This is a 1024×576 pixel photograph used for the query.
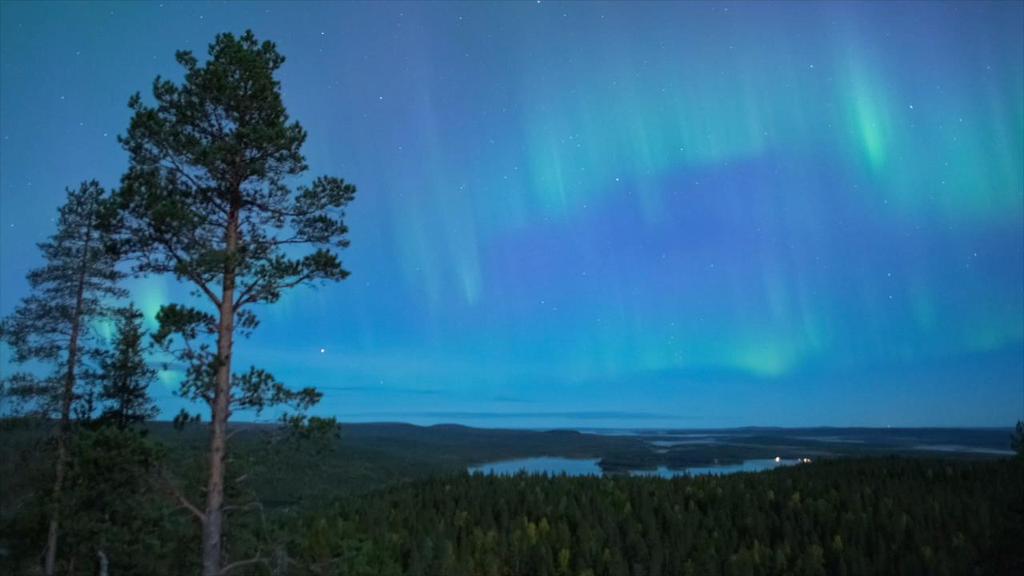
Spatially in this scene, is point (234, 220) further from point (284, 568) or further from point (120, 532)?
point (284, 568)

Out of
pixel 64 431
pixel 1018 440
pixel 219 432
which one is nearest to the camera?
pixel 219 432

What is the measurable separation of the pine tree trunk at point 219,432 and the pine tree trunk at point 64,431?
10.6 meters

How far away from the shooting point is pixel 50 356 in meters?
22.8

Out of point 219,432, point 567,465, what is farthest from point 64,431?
point 567,465

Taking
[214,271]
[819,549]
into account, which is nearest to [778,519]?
[819,549]

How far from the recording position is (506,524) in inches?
956

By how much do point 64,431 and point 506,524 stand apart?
633 inches

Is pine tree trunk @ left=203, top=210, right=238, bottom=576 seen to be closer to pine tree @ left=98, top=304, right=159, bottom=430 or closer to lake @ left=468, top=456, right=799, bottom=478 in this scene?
pine tree @ left=98, top=304, right=159, bottom=430

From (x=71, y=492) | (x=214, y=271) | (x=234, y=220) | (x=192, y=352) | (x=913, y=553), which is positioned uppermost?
(x=234, y=220)

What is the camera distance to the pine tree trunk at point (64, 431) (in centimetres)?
2156

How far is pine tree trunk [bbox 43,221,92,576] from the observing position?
21.6 m

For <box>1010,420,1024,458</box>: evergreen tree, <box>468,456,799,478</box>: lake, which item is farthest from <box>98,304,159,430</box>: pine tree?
<box>468,456,799,478</box>: lake

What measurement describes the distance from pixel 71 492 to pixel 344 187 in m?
15.3

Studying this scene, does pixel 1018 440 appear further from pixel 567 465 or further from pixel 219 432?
pixel 567 465
